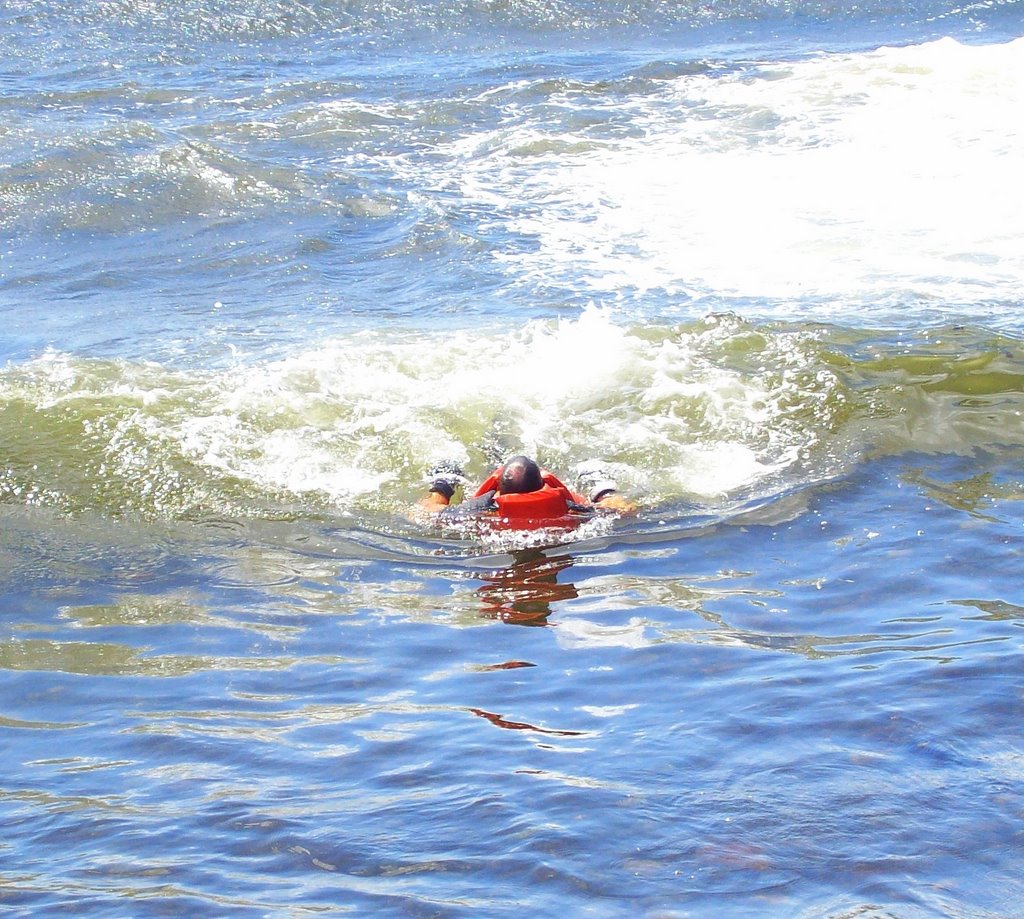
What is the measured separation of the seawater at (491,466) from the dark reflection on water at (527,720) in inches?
0.9

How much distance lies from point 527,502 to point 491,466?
155 cm

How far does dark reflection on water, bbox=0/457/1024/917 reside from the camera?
4.13 m

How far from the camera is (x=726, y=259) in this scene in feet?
41.1

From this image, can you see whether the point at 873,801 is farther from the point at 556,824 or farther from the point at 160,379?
the point at 160,379

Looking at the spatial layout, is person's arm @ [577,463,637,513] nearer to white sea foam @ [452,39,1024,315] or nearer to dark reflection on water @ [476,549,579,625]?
dark reflection on water @ [476,549,579,625]

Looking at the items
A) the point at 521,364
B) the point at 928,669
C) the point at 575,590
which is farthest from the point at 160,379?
the point at 928,669

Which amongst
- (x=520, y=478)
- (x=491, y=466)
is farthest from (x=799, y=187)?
(x=520, y=478)

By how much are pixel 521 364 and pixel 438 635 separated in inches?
164

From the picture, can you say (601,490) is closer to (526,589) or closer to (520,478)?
(520,478)

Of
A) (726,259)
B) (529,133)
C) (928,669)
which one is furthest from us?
(529,133)

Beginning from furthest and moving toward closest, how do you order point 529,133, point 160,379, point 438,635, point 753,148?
point 529,133 < point 753,148 < point 160,379 < point 438,635

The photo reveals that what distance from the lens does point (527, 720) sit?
533 cm

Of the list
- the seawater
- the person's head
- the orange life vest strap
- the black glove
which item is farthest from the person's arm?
the black glove

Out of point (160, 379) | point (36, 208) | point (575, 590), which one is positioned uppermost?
point (36, 208)
